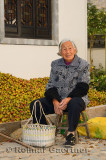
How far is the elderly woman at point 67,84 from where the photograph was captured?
542 centimetres

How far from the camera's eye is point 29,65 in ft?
29.9

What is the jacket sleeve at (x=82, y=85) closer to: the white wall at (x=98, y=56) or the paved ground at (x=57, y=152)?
the paved ground at (x=57, y=152)

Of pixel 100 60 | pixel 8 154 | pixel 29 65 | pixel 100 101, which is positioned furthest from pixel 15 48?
pixel 100 60

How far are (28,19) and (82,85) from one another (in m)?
4.64

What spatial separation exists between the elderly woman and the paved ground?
591mm

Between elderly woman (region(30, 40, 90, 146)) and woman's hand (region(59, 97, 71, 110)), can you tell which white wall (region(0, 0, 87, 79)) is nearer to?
elderly woman (region(30, 40, 90, 146))

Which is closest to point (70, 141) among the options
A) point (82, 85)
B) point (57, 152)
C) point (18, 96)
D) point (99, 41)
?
point (57, 152)

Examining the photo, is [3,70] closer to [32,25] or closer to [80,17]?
[32,25]

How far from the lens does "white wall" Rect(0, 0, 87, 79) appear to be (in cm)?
864

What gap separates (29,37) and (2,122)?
13.1 ft

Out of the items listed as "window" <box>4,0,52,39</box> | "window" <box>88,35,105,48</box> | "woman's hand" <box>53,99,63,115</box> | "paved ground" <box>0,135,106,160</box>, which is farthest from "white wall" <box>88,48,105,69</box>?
"woman's hand" <box>53,99,63,115</box>

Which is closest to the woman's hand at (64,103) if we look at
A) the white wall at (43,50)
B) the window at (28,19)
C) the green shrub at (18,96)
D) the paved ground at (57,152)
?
the paved ground at (57,152)

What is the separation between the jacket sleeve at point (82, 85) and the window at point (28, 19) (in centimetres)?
397

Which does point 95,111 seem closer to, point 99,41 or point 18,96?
point 18,96
